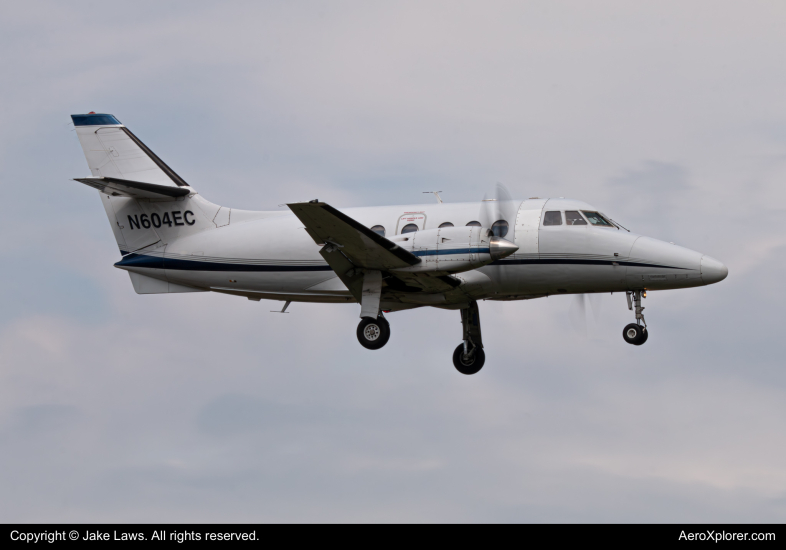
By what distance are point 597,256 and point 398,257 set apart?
4332mm

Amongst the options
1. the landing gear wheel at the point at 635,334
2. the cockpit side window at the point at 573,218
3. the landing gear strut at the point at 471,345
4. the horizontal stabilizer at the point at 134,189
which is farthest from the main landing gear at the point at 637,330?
the horizontal stabilizer at the point at 134,189

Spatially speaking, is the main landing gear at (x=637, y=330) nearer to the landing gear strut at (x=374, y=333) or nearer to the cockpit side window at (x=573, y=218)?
the cockpit side window at (x=573, y=218)

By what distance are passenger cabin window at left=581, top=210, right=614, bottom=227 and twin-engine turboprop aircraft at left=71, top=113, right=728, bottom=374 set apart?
1.2 inches

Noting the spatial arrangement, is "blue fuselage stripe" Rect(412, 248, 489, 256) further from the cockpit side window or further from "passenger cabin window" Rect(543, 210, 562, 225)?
the cockpit side window

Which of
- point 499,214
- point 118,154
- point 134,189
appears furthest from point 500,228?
point 118,154

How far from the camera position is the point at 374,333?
1953cm

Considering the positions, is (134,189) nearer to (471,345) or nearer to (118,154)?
(118,154)

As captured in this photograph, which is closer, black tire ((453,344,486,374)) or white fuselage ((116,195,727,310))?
white fuselage ((116,195,727,310))

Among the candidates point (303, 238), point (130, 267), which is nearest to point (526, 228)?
point (303, 238)

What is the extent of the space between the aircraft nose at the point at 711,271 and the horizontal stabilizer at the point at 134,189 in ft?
40.5

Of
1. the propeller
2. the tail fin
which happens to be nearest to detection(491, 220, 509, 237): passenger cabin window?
the propeller

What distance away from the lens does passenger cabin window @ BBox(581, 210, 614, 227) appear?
786 inches

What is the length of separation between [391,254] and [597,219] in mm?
4728

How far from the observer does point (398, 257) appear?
18812 millimetres
